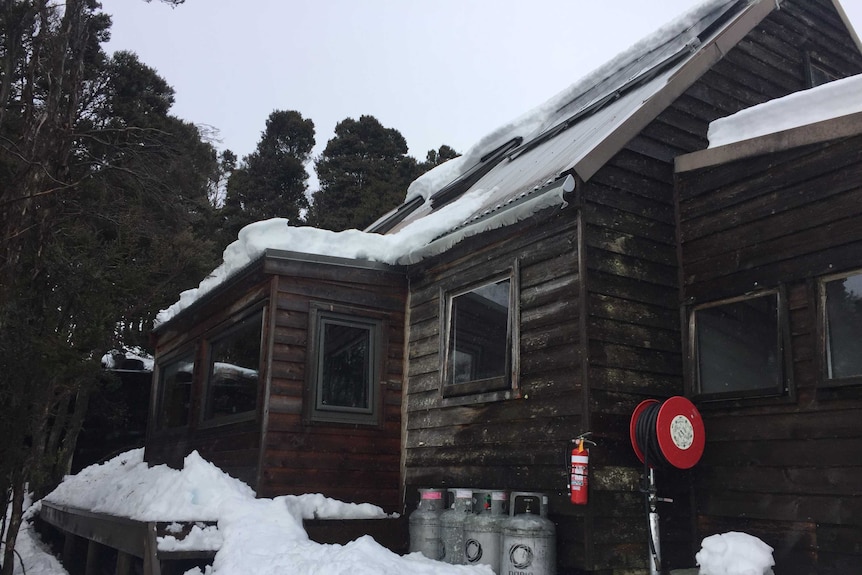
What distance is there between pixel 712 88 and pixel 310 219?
22.8m

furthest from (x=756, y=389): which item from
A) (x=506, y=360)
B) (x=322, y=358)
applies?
(x=322, y=358)

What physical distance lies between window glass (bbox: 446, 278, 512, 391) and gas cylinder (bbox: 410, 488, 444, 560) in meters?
1.08

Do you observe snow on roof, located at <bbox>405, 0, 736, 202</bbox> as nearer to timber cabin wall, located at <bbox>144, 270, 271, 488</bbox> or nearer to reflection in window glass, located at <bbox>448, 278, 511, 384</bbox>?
reflection in window glass, located at <bbox>448, 278, 511, 384</bbox>

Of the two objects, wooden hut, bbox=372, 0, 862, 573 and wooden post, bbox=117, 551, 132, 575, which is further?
Answer: wooden post, bbox=117, 551, 132, 575

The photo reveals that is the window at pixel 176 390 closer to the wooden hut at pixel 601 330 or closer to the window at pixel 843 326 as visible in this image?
the wooden hut at pixel 601 330

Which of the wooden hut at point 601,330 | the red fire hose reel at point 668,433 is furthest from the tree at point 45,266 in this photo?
the red fire hose reel at point 668,433

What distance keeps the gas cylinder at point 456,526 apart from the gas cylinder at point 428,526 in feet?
0.39

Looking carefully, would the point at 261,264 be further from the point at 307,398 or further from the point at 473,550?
the point at 473,550

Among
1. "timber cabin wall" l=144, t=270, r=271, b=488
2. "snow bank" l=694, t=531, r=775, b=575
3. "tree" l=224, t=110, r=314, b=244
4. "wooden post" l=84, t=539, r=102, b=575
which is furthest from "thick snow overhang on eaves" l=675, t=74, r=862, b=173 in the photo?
A: "tree" l=224, t=110, r=314, b=244

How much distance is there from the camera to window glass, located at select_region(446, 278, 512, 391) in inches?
257

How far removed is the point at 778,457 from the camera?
5227mm

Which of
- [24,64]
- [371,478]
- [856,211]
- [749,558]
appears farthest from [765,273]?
[24,64]

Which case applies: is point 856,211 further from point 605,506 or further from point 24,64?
point 24,64

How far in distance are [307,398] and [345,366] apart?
56 centimetres
